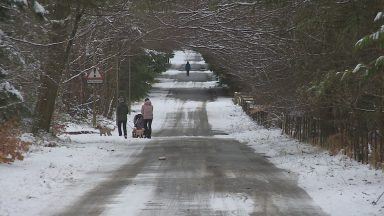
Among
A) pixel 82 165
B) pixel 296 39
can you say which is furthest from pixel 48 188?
pixel 296 39

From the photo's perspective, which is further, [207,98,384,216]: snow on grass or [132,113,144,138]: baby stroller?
[132,113,144,138]: baby stroller

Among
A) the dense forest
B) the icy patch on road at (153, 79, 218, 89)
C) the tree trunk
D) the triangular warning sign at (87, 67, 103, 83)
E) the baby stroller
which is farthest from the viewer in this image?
the icy patch on road at (153, 79, 218, 89)

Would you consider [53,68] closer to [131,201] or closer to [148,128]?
[148,128]

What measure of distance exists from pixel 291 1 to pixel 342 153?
3964 mm

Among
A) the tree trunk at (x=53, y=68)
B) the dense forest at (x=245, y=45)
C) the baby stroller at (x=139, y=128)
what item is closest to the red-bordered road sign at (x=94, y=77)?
the dense forest at (x=245, y=45)

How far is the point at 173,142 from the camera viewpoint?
2247cm

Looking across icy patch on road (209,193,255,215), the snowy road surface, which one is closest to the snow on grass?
the snowy road surface

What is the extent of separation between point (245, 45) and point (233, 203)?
13626mm

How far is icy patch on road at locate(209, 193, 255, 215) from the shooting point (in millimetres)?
9317

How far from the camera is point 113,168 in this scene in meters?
14.5

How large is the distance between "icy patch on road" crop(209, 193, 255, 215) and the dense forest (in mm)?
2078

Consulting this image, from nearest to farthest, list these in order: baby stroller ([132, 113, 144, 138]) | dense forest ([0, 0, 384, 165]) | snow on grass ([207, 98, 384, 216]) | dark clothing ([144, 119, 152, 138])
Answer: snow on grass ([207, 98, 384, 216]), dense forest ([0, 0, 384, 165]), baby stroller ([132, 113, 144, 138]), dark clothing ([144, 119, 152, 138])

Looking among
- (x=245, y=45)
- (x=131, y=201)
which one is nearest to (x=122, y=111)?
(x=245, y=45)

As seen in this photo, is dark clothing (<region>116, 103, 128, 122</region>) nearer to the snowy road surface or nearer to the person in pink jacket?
the person in pink jacket
